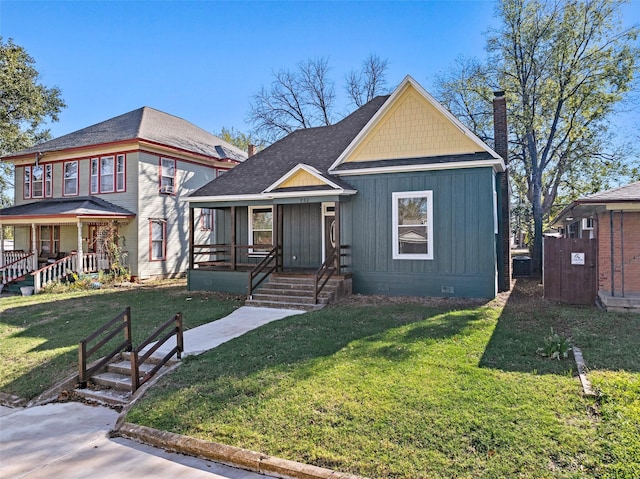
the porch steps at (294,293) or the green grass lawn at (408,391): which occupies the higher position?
the porch steps at (294,293)

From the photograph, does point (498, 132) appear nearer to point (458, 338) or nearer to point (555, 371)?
point (458, 338)

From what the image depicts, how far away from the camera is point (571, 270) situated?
1137 centimetres

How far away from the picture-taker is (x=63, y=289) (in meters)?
16.4

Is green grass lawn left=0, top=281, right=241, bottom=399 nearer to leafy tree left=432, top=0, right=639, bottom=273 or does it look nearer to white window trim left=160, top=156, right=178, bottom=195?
white window trim left=160, top=156, right=178, bottom=195

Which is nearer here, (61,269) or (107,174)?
(61,269)

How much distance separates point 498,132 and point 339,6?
7075 millimetres

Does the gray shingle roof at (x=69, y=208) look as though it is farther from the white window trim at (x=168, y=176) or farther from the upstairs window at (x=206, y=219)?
the upstairs window at (x=206, y=219)

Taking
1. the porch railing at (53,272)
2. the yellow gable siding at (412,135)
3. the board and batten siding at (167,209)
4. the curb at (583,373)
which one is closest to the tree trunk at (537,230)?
the yellow gable siding at (412,135)

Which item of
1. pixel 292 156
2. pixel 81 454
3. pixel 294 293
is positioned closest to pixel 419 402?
pixel 81 454

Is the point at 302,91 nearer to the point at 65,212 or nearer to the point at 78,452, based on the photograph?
the point at 65,212

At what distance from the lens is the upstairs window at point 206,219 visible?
22792mm

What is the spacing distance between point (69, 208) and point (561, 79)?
2433 cm

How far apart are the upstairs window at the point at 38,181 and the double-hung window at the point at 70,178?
1028 millimetres

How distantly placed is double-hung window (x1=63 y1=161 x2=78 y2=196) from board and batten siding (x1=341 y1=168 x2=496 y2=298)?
15.2 metres
